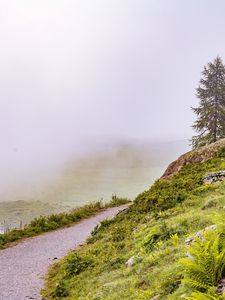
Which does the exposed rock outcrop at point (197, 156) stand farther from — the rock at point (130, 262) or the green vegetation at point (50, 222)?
the rock at point (130, 262)

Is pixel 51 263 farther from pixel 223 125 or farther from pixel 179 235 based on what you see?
pixel 223 125

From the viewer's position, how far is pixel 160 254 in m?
10.1

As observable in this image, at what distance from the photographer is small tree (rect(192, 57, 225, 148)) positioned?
140 ft

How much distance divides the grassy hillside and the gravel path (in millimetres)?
768

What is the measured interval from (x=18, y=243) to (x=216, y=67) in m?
32.8

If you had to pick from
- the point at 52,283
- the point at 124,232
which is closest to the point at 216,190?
the point at 124,232

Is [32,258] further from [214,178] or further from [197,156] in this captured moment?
[197,156]

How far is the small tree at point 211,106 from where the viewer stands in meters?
42.7

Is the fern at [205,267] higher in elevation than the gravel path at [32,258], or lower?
higher

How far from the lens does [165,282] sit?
7.93 metres

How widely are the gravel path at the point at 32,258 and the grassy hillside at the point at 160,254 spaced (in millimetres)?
768

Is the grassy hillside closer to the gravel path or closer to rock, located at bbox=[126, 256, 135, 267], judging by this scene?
rock, located at bbox=[126, 256, 135, 267]

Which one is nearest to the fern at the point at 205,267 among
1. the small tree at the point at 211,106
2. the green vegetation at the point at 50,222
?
the green vegetation at the point at 50,222

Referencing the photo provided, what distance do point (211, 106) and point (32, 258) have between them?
31.3 meters
